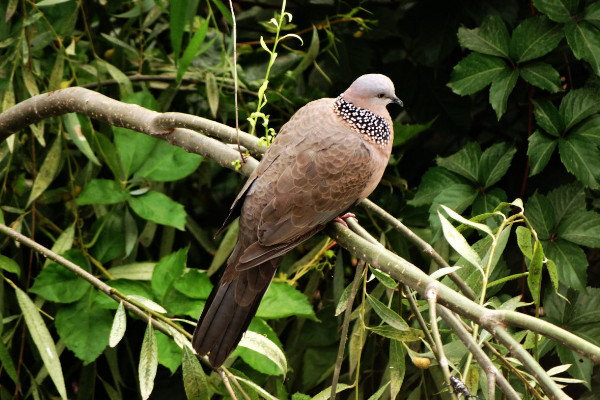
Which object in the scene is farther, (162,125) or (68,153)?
(68,153)

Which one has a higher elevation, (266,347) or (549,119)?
(549,119)

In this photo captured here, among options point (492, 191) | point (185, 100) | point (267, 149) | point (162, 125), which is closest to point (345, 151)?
point (267, 149)

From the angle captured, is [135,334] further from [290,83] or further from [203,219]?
[290,83]

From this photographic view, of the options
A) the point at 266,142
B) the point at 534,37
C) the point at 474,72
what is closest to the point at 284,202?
the point at 266,142

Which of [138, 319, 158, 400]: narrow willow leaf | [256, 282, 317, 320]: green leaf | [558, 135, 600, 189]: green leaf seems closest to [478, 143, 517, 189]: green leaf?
[558, 135, 600, 189]: green leaf

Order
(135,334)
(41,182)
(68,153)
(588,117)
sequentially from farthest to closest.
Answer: (135,334) → (68,153) → (41,182) → (588,117)

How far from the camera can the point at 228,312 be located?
1259mm

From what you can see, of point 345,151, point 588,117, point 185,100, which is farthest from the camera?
point 185,100

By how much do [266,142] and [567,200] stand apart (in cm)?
64

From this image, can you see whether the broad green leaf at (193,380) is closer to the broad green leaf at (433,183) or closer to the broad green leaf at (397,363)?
the broad green leaf at (397,363)

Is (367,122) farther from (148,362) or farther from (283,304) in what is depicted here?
(148,362)

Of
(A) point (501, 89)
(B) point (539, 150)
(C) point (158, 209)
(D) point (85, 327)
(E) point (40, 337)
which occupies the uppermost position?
(A) point (501, 89)

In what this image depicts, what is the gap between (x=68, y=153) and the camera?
176 cm

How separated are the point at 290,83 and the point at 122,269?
1.99 feet
